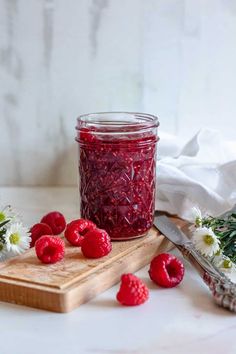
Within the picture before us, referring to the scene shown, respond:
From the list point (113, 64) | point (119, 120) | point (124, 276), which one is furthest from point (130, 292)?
point (113, 64)

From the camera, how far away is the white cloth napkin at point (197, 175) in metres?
1.23

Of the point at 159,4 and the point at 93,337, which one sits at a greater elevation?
the point at 159,4

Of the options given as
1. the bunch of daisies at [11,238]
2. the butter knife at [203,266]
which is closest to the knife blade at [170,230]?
the butter knife at [203,266]

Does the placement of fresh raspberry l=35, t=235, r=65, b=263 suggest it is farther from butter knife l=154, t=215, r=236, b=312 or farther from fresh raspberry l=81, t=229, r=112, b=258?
butter knife l=154, t=215, r=236, b=312

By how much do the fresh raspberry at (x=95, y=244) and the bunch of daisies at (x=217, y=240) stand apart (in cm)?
13

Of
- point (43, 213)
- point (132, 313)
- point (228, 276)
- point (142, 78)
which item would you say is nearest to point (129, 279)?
point (132, 313)

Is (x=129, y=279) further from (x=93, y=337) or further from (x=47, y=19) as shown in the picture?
(x=47, y=19)

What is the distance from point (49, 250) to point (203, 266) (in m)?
0.22

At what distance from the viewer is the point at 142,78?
140 centimetres

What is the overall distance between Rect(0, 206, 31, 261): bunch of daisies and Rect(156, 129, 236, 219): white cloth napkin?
0.30 meters

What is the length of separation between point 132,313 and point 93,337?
0.27ft

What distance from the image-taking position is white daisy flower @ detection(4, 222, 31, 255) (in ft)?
3.43

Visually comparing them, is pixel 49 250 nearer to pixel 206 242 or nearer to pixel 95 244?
pixel 95 244

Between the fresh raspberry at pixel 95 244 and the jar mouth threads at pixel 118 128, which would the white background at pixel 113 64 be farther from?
the fresh raspberry at pixel 95 244
